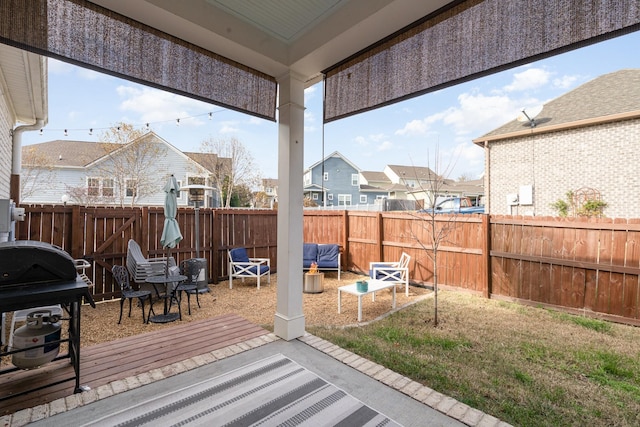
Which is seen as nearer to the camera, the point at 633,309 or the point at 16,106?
the point at 633,309

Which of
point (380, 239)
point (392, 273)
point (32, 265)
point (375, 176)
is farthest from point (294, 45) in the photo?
point (375, 176)

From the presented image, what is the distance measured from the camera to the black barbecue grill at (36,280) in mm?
1996

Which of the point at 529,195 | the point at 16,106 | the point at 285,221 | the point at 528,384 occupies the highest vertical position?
the point at 16,106

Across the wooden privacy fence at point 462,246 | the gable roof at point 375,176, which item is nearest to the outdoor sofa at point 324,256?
the wooden privacy fence at point 462,246

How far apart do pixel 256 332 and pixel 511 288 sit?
15.8ft

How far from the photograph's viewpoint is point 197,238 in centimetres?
637

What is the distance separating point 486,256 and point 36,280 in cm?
650

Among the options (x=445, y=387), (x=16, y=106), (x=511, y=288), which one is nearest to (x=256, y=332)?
(x=445, y=387)

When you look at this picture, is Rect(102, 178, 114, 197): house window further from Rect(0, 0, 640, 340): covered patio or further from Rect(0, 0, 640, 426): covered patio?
Rect(0, 0, 640, 340): covered patio

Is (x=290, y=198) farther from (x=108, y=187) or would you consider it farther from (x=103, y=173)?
(x=108, y=187)

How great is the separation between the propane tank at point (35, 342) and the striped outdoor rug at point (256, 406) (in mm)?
869

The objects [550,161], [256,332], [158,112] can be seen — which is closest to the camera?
[256,332]

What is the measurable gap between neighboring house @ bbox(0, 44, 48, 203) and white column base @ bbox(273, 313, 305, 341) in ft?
14.4

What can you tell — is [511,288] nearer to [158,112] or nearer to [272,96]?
[272,96]
